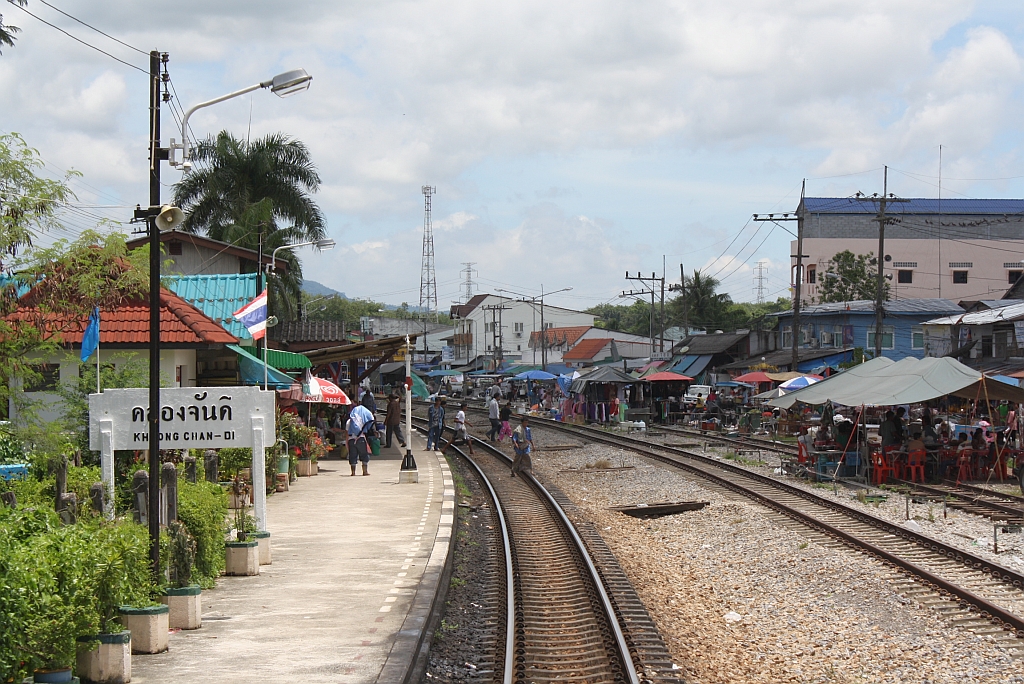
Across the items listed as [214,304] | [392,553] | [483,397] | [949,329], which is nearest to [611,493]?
[392,553]

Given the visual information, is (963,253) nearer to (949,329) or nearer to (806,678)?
(949,329)

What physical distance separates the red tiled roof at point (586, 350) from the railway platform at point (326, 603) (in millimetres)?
61407

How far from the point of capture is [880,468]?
2222cm

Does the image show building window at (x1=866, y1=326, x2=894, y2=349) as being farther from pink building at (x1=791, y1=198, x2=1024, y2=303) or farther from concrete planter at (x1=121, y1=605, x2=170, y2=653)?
concrete planter at (x1=121, y1=605, x2=170, y2=653)

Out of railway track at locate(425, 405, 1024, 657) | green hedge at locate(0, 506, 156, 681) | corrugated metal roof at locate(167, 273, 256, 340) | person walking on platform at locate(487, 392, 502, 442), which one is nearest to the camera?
green hedge at locate(0, 506, 156, 681)

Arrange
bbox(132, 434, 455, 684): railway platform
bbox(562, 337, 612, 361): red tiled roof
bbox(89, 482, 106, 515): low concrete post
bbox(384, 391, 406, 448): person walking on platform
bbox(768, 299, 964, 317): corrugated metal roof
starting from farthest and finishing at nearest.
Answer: bbox(562, 337, 612, 361): red tiled roof
bbox(768, 299, 964, 317): corrugated metal roof
bbox(384, 391, 406, 448): person walking on platform
bbox(89, 482, 106, 515): low concrete post
bbox(132, 434, 455, 684): railway platform

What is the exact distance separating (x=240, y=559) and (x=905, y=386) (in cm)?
1570

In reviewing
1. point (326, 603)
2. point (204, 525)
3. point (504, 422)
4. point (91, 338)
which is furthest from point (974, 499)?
point (504, 422)

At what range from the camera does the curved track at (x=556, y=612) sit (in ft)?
29.7

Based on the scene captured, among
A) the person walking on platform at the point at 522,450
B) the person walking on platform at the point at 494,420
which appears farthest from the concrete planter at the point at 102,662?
the person walking on platform at the point at 494,420

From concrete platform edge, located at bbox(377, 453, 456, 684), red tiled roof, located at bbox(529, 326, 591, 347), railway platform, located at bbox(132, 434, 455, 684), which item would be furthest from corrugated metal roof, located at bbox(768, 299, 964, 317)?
concrete platform edge, located at bbox(377, 453, 456, 684)

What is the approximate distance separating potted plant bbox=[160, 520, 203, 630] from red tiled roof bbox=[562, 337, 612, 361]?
70.0m

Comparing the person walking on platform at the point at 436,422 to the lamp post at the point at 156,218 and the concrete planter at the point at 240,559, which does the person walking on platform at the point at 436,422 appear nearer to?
the concrete planter at the point at 240,559

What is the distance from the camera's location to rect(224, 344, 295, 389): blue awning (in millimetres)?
23798
